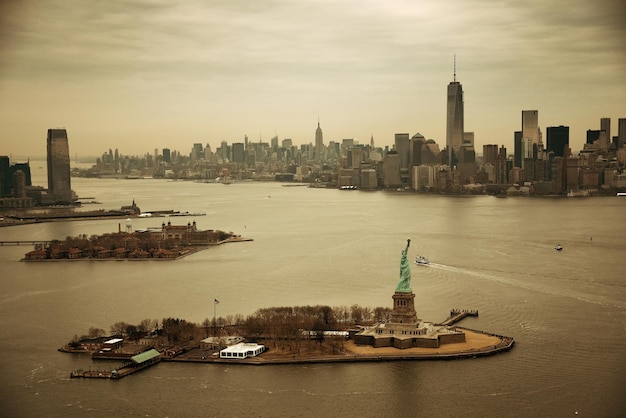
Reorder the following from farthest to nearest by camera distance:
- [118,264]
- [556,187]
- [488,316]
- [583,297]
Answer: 1. [556,187]
2. [118,264]
3. [583,297]
4. [488,316]

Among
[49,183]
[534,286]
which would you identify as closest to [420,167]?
[49,183]

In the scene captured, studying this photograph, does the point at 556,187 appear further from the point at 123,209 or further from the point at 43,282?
the point at 43,282

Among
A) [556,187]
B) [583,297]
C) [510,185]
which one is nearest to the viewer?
[583,297]

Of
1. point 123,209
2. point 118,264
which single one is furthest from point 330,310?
point 123,209

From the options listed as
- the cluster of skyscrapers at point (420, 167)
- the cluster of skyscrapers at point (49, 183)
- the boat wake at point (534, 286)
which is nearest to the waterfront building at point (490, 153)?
the cluster of skyscrapers at point (420, 167)

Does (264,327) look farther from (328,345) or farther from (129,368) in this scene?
(129,368)

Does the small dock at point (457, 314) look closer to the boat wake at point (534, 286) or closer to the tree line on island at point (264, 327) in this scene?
the tree line on island at point (264, 327)

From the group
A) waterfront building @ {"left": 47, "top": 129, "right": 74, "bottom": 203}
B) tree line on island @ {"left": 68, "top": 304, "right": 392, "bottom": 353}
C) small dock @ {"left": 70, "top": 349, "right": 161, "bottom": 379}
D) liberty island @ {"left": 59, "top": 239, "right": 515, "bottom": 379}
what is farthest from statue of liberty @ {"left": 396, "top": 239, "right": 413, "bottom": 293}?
waterfront building @ {"left": 47, "top": 129, "right": 74, "bottom": 203}
